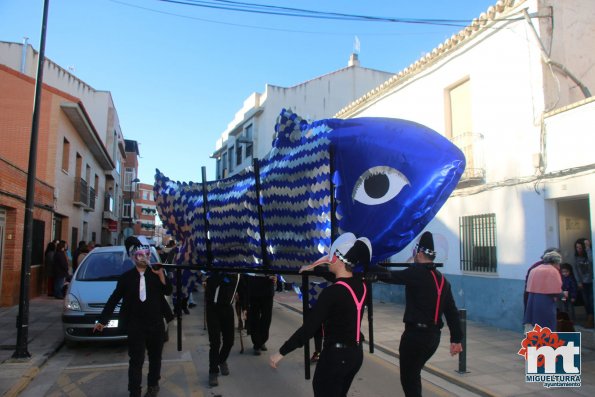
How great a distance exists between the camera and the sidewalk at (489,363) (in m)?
5.62

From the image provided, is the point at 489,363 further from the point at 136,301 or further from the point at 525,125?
the point at 136,301

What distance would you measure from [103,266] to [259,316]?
318 cm

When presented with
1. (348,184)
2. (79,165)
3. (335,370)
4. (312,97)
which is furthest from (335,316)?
(312,97)

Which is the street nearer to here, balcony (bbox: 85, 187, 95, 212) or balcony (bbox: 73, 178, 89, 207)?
balcony (bbox: 73, 178, 89, 207)

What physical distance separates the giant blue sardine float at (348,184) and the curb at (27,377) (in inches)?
144

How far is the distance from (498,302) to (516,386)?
13.6 feet

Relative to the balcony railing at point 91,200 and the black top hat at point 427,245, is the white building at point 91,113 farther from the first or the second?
the black top hat at point 427,245

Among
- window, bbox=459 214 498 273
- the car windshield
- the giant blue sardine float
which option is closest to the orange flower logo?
window, bbox=459 214 498 273

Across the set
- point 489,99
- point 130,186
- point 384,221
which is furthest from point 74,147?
point 130,186

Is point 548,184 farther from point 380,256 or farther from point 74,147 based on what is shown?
point 74,147

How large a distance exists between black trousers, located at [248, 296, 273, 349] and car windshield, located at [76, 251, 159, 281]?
2.60 metres

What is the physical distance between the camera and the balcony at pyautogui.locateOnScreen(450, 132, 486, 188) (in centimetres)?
1018

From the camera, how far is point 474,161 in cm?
1038

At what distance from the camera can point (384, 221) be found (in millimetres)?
3270
